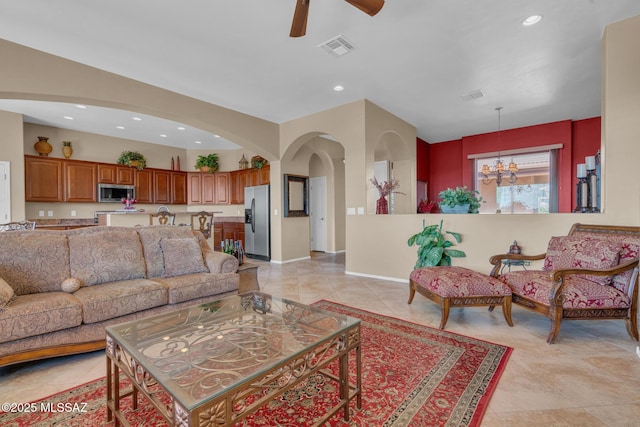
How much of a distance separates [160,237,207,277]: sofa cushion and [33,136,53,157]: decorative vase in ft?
15.4

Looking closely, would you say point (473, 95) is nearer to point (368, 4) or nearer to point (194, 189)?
point (368, 4)

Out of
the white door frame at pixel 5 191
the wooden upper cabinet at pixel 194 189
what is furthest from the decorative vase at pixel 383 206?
the white door frame at pixel 5 191

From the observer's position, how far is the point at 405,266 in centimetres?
432

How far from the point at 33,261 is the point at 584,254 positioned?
14.9 feet

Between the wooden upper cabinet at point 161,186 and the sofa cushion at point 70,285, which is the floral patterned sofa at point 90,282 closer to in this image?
the sofa cushion at point 70,285

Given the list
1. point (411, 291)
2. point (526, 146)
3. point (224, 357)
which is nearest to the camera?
point (224, 357)

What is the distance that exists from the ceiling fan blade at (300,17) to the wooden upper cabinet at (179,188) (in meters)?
6.27

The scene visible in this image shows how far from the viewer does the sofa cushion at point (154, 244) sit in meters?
2.80

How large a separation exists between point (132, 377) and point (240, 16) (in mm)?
2848

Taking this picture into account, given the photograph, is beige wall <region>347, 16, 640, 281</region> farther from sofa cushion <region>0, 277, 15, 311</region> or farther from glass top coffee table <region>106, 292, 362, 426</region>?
sofa cushion <region>0, 277, 15, 311</region>

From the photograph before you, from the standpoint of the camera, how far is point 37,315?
1844mm

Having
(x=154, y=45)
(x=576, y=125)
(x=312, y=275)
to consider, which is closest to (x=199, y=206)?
(x=312, y=275)

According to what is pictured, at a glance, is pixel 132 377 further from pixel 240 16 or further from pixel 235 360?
pixel 240 16

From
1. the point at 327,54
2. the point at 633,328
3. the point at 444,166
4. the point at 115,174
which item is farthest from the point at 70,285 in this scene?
the point at 444,166
